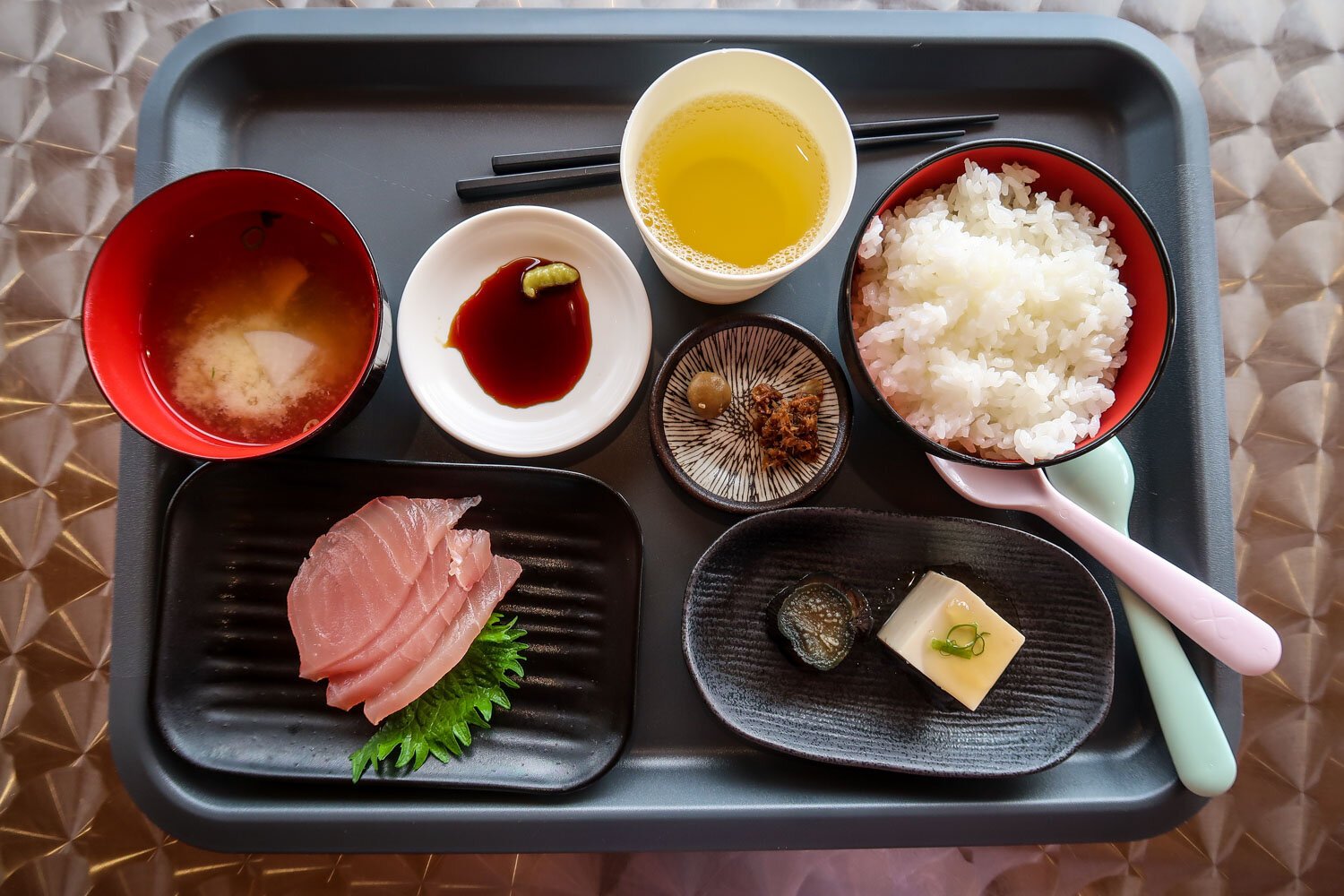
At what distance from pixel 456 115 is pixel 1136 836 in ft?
8.31

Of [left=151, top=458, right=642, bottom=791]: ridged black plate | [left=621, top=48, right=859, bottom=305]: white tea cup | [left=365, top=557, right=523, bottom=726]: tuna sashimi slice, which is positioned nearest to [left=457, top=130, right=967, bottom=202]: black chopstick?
[left=621, top=48, right=859, bottom=305]: white tea cup

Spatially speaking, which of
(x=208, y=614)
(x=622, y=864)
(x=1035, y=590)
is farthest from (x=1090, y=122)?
(x=208, y=614)

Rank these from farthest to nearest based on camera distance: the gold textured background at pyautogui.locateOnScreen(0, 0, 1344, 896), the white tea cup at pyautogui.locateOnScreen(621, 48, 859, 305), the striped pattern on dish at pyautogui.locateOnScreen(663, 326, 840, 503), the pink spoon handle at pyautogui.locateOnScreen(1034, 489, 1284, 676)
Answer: the gold textured background at pyautogui.locateOnScreen(0, 0, 1344, 896), the striped pattern on dish at pyautogui.locateOnScreen(663, 326, 840, 503), the pink spoon handle at pyautogui.locateOnScreen(1034, 489, 1284, 676), the white tea cup at pyautogui.locateOnScreen(621, 48, 859, 305)

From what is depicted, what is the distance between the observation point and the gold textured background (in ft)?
7.07

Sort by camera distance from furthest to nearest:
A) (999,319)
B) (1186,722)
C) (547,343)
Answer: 1. (547,343)
2. (1186,722)
3. (999,319)

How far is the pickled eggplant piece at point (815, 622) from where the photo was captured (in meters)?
1.77

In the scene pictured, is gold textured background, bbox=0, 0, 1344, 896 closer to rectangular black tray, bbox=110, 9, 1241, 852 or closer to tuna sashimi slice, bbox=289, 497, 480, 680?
rectangular black tray, bbox=110, 9, 1241, 852

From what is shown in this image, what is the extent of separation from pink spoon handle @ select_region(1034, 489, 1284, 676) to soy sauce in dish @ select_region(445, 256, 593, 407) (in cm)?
123

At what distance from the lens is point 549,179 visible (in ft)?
6.36

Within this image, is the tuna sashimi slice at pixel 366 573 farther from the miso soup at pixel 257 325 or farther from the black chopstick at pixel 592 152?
the black chopstick at pixel 592 152

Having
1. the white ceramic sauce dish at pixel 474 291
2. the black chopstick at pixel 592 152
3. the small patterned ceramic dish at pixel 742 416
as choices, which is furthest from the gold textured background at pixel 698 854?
the small patterned ceramic dish at pixel 742 416

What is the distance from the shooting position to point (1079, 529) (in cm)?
181

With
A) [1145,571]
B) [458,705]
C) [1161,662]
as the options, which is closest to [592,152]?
[458,705]

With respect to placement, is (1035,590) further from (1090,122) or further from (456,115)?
(456,115)
